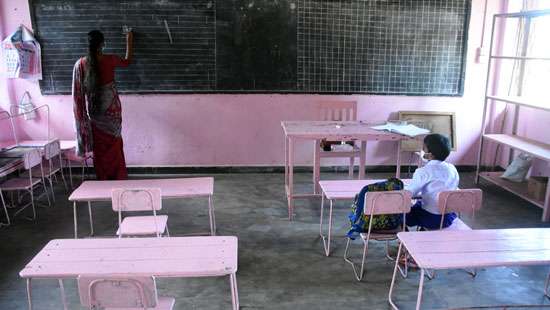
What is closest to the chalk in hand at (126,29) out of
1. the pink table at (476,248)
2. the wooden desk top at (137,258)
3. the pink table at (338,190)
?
the pink table at (338,190)

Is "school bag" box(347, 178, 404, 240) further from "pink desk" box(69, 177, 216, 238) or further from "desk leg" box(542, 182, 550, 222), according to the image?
"desk leg" box(542, 182, 550, 222)

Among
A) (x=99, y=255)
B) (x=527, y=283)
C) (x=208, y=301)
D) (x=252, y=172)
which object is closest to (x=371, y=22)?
(x=252, y=172)

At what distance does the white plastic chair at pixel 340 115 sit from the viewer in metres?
4.75

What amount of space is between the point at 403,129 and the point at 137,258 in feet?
9.45

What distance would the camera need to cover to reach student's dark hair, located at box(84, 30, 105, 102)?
4.14 meters

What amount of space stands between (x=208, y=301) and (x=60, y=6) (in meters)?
4.16

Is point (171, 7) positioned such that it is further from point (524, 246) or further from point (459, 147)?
point (524, 246)

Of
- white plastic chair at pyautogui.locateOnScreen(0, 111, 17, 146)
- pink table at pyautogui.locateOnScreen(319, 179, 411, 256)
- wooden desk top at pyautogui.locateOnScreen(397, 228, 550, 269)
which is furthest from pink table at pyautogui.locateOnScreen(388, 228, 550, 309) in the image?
white plastic chair at pyautogui.locateOnScreen(0, 111, 17, 146)

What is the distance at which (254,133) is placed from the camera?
19.0 feet

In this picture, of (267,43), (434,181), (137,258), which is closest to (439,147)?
(434,181)

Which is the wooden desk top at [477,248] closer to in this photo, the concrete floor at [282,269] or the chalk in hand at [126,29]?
the concrete floor at [282,269]

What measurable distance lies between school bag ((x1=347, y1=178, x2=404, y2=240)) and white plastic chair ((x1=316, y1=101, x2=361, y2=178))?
168 centimetres

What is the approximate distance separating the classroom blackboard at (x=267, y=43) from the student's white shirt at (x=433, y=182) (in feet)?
9.00

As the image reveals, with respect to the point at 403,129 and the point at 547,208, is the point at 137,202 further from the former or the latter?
the point at 547,208
